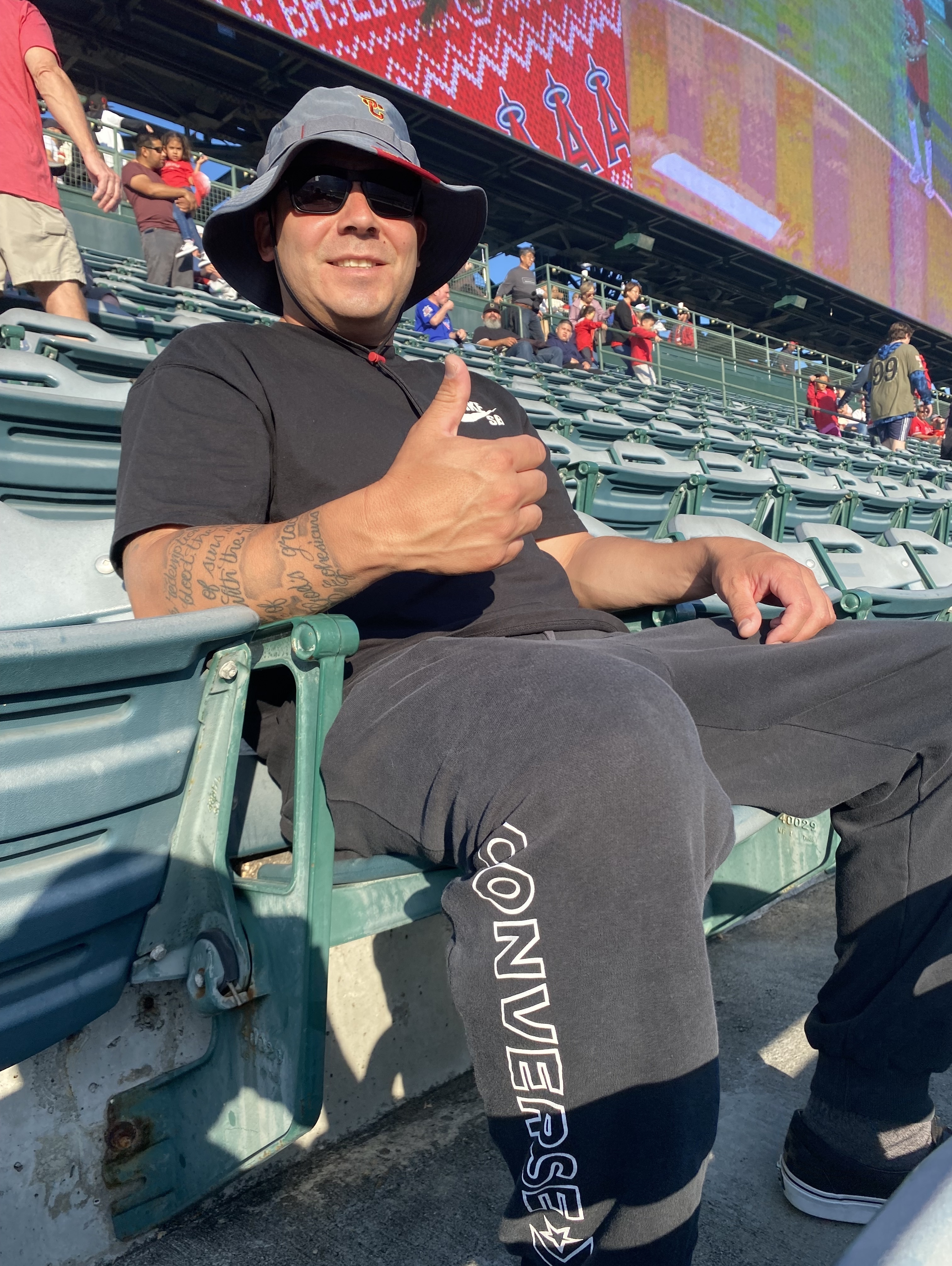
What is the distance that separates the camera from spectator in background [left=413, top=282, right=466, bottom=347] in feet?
28.9

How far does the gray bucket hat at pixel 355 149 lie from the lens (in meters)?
1.52

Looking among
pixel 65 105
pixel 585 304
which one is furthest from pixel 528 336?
pixel 65 105

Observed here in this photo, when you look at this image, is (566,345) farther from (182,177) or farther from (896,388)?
(182,177)

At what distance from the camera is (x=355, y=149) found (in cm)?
153

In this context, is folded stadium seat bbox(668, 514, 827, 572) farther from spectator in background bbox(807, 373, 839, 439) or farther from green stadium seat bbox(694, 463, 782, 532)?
spectator in background bbox(807, 373, 839, 439)

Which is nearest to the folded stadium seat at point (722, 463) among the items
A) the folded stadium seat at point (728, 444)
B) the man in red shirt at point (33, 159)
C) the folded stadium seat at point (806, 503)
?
the folded stadium seat at point (806, 503)

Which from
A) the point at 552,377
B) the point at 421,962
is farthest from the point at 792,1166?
the point at 552,377

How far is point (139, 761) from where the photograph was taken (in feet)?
2.92

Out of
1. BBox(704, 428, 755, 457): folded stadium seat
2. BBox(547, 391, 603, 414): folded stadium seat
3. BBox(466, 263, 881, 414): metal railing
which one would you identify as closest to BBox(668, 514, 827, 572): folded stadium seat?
BBox(704, 428, 755, 457): folded stadium seat

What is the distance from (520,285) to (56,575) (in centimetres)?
968

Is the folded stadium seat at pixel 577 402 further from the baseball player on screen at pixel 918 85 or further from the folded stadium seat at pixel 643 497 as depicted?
the baseball player on screen at pixel 918 85

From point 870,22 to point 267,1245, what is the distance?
974 inches

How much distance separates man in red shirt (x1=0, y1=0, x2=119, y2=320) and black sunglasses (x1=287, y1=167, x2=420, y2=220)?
2.08 m

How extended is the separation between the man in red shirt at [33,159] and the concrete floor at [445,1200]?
3082mm
